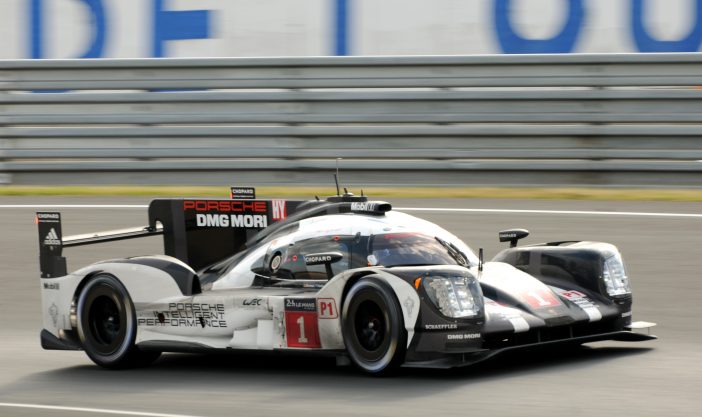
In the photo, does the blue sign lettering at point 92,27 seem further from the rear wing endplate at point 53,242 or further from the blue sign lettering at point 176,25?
the rear wing endplate at point 53,242

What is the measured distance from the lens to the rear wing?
28.0ft

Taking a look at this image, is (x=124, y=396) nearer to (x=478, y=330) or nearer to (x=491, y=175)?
(x=478, y=330)

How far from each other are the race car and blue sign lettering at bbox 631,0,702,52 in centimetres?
657

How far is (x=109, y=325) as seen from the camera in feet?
26.9

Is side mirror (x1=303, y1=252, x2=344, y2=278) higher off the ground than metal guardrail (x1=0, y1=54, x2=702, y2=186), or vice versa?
metal guardrail (x1=0, y1=54, x2=702, y2=186)

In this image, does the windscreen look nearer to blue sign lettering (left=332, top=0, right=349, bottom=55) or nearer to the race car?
the race car

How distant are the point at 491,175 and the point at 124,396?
7.40 meters

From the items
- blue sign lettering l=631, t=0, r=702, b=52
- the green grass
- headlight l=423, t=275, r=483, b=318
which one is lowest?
headlight l=423, t=275, r=483, b=318

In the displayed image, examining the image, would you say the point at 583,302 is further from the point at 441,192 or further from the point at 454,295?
the point at 441,192

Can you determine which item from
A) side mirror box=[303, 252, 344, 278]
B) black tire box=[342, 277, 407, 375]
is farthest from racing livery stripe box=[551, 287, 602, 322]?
side mirror box=[303, 252, 344, 278]

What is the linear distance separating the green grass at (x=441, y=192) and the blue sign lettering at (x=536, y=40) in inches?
70.7

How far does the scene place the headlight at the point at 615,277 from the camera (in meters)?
7.69

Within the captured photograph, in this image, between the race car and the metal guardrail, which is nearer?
the race car

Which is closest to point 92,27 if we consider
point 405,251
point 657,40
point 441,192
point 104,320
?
point 441,192
